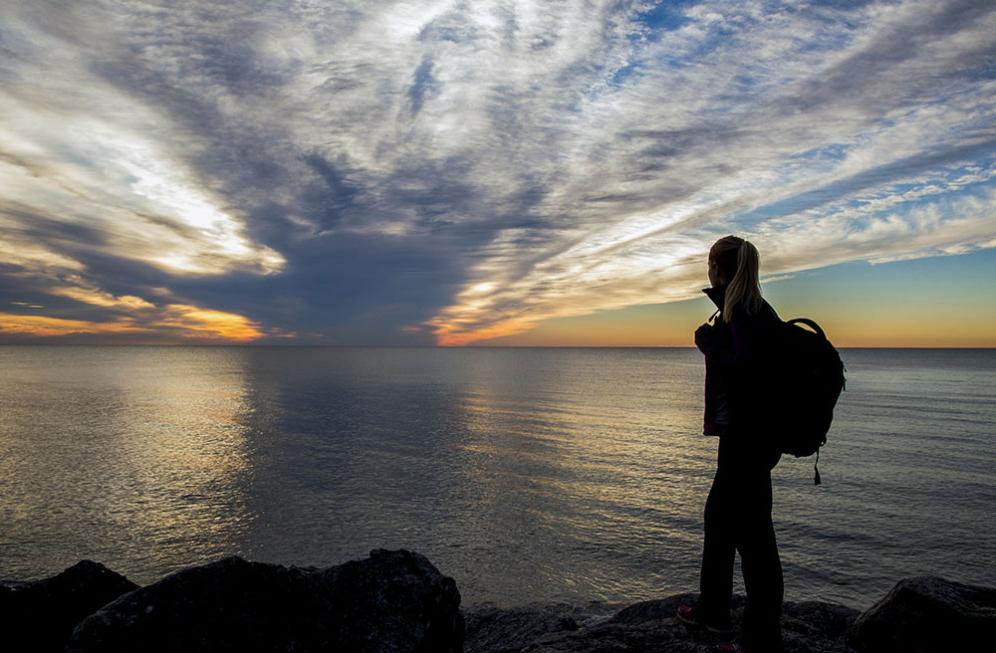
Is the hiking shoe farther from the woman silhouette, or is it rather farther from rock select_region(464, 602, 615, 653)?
rock select_region(464, 602, 615, 653)

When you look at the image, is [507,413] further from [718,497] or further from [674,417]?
[718,497]

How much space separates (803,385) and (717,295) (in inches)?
44.0

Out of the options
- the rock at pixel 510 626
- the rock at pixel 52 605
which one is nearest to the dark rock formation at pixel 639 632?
the rock at pixel 510 626

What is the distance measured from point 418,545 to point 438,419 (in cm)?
2764

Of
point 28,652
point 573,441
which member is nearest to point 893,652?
point 28,652

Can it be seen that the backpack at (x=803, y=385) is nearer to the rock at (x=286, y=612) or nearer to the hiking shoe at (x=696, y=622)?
the hiking shoe at (x=696, y=622)

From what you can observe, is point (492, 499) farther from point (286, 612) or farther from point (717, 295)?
point (717, 295)

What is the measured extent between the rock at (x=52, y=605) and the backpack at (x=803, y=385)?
305 inches

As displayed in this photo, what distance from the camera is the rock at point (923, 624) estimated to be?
645cm

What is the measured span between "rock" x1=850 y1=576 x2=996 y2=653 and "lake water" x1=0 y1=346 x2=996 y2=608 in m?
6.88

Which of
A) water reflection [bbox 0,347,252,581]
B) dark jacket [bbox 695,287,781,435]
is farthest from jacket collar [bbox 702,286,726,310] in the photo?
water reflection [bbox 0,347,252,581]

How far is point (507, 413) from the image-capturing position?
48875 millimetres

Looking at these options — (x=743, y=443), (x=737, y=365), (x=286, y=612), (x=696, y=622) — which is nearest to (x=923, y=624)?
(x=696, y=622)

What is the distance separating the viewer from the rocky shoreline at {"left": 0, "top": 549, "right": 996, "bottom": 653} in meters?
4.63
